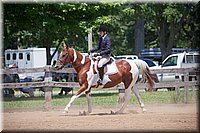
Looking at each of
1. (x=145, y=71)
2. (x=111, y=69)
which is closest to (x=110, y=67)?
(x=111, y=69)

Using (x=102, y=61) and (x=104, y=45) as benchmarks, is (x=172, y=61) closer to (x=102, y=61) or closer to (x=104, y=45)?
(x=102, y=61)

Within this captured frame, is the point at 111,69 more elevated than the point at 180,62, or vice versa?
the point at 180,62

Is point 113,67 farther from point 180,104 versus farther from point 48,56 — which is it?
point 48,56

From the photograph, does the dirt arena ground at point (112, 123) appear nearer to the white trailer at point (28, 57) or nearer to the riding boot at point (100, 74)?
the riding boot at point (100, 74)

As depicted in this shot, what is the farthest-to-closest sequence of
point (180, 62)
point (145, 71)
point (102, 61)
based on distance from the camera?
point (180, 62) → point (145, 71) → point (102, 61)

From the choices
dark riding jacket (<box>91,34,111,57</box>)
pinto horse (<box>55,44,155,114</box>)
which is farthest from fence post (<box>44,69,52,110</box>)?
dark riding jacket (<box>91,34,111,57</box>)

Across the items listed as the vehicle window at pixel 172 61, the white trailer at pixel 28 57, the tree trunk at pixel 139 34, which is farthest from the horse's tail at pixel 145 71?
the tree trunk at pixel 139 34

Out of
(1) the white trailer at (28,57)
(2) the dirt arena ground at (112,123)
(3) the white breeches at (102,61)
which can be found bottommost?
(2) the dirt arena ground at (112,123)

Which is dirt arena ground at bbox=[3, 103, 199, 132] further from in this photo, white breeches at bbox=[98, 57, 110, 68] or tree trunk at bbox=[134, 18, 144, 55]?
tree trunk at bbox=[134, 18, 144, 55]

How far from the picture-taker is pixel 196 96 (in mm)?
19391

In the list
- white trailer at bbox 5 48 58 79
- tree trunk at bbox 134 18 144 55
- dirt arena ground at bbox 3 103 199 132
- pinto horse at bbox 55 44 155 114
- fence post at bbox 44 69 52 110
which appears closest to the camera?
dirt arena ground at bbox 3 103 199 132

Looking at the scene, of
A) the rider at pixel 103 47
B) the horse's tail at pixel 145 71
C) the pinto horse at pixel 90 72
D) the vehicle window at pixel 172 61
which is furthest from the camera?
the vehicle window at pixel 172 61

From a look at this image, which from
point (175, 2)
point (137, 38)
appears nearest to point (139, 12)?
point (175, 2)

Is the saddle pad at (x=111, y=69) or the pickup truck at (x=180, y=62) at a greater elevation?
the pickup truck at (x=180, y=62)
